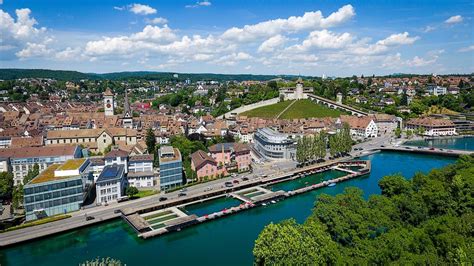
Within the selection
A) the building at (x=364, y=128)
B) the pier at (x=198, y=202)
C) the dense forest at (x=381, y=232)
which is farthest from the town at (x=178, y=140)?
the dense forest at (x=381, y=232)

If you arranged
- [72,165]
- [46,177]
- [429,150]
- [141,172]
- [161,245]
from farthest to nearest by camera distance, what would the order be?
1. [429,150]
2. [141,172]
3. [72,165]
4. [46,177]
5. [161,245]

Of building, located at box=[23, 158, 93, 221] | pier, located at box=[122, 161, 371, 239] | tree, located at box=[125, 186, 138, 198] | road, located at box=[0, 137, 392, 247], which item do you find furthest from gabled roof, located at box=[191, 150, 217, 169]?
building, located at box=[23, 158, 93, 221]

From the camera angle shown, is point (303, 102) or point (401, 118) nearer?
point (401, 118)

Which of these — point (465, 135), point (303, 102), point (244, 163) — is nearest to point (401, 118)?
point (465, 135)

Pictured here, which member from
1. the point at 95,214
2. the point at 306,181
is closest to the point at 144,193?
the point at 95,214

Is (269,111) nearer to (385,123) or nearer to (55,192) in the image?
(385,123)

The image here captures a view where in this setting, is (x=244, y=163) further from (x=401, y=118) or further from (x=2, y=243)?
(x=401, y=118)
